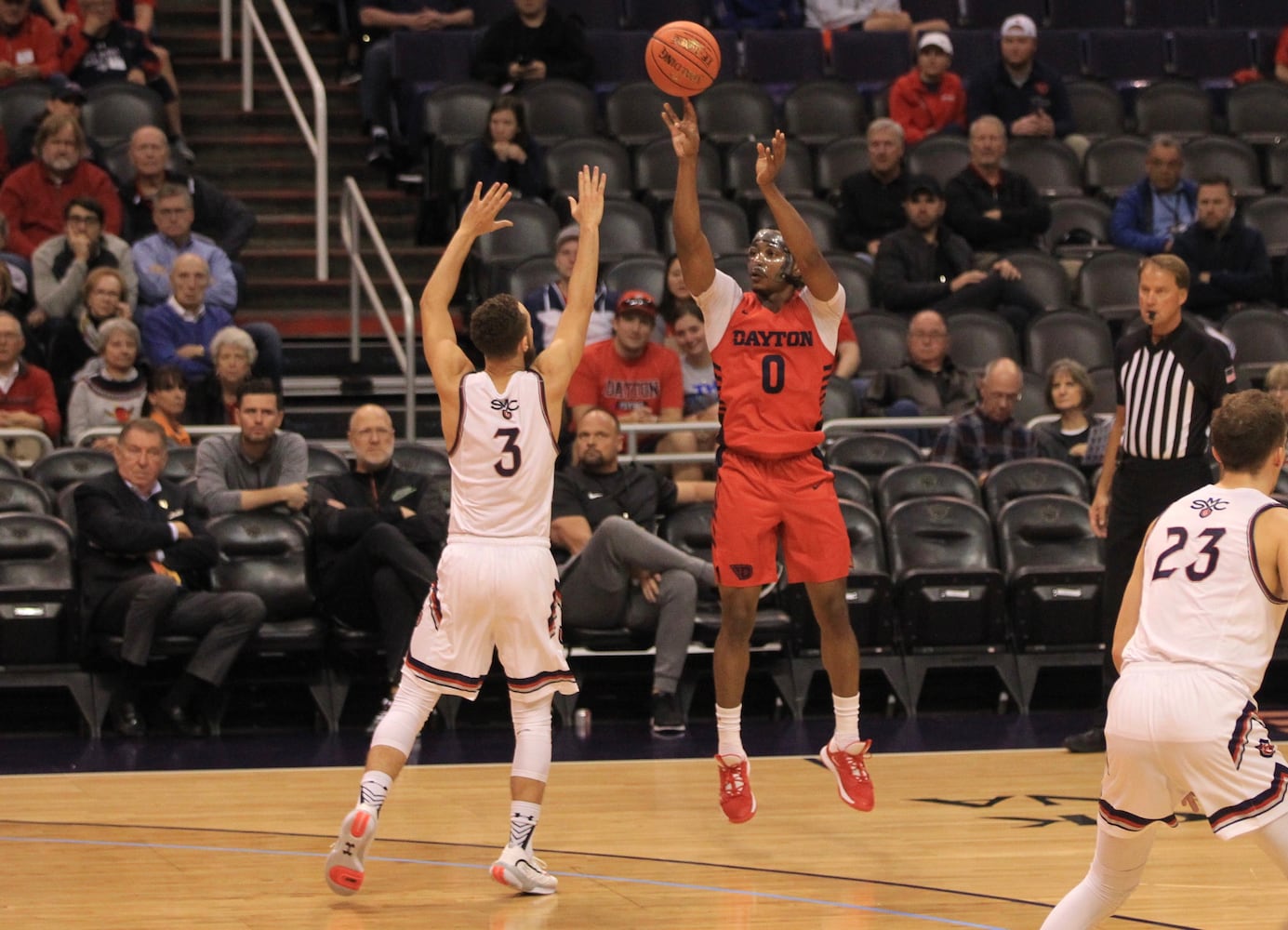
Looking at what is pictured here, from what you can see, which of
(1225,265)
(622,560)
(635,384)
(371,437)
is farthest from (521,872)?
(1225,265)

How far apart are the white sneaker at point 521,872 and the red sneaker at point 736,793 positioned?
1075mm

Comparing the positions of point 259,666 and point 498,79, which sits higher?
point 498,79

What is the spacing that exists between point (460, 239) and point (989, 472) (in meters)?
4.78

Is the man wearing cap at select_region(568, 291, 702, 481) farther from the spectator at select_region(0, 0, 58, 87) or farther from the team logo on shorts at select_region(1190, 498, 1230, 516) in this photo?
the team logo on shorts at select_region(1190, 498, 1230, 516)

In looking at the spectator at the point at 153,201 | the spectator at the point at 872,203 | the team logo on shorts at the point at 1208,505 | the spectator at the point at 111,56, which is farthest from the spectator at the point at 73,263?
the team logo on shorts at the point at 1208,505

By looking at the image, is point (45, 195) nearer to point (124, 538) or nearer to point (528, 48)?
point (124, 538)

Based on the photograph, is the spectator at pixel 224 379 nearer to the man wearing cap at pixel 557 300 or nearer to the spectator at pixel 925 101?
the man wearing cap at pixel 557 300

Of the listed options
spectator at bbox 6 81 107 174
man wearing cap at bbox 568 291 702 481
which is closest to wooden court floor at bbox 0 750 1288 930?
man wearing cap at bbox 568 291 702 481

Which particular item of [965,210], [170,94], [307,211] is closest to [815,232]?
[965,210]

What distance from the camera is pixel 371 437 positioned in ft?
31.3

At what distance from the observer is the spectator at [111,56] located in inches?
515

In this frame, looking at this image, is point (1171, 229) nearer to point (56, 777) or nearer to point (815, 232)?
point (815, 232)

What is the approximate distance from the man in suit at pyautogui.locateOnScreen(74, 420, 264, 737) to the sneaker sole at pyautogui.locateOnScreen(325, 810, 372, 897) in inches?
134

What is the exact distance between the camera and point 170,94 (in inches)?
522
